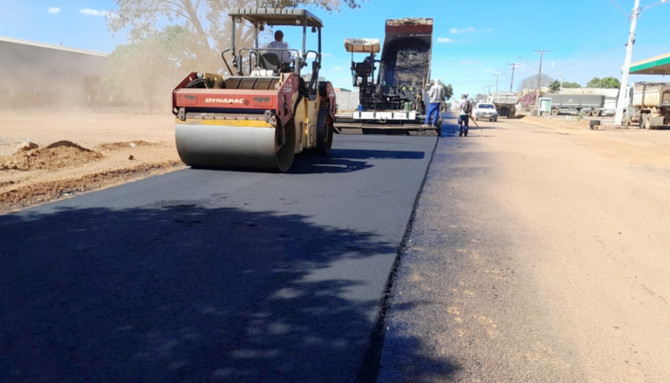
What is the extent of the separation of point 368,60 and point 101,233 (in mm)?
14358

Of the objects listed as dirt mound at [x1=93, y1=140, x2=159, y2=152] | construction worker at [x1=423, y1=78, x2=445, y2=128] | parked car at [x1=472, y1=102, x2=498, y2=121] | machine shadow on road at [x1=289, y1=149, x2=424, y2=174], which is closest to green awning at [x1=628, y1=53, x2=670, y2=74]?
parked car at [x1=472, y1=102, x2=498, y2=121]

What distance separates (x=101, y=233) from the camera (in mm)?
4656

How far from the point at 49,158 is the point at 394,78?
1315 cm

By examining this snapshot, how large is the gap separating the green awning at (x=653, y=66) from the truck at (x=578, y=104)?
11.5 meters

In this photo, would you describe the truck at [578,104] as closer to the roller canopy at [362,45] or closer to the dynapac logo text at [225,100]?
the roller canopy at [362,45]

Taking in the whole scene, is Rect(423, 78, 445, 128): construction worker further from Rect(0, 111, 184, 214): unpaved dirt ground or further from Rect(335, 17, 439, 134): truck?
Rect(0, 111, 184, 214): unpaved dirt ground

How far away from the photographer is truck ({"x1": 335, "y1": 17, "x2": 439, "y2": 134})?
16.9m

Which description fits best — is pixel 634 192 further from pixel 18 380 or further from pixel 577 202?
pixel 18 380

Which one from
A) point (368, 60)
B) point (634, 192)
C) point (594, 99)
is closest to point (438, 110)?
point (368, 60)

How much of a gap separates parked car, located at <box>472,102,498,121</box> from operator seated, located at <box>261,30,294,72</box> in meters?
29.3

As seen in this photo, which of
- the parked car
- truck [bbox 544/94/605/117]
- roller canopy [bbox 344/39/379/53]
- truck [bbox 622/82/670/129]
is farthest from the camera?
truck [bbox 544/94/605/117]

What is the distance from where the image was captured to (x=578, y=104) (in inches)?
1948

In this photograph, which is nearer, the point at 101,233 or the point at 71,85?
the point at 101,233

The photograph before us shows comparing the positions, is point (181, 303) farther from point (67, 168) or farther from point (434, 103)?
point (434, 103)
